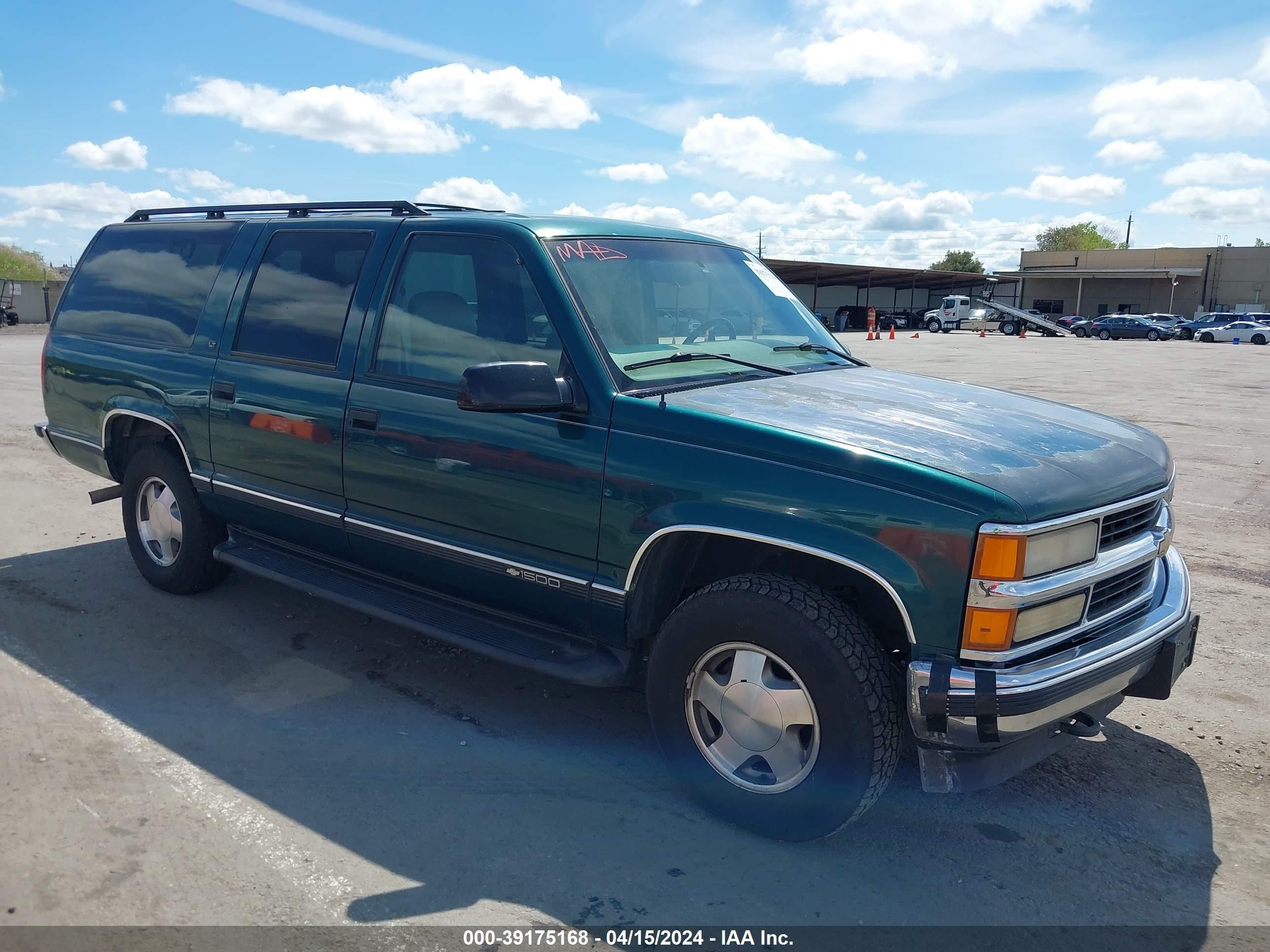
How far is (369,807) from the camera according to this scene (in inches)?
130

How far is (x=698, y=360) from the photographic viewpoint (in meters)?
3.71

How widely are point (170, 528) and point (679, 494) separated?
347cm

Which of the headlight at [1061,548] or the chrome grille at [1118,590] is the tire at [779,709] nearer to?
the headlight at [1061,548]

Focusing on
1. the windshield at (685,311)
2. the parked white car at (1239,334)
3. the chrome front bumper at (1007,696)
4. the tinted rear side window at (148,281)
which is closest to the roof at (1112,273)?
the parked white car at (1239,334)

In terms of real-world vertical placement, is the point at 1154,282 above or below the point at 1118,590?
above

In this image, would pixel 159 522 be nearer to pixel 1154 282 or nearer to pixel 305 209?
pixel 305 209

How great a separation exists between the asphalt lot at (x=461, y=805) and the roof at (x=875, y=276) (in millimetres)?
45891

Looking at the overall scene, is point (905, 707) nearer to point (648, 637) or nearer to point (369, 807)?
point (648, 637)

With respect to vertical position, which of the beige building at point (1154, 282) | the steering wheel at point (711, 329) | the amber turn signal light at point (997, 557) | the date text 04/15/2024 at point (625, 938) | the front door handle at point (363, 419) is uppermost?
the beige building at point (1154, 282)

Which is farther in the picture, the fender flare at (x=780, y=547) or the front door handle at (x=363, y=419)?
the front door handle at (x=363, y=419)

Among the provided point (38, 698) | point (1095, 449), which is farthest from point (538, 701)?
point (1095, 449)

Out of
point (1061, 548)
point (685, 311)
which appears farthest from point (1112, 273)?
point (1061, 548)

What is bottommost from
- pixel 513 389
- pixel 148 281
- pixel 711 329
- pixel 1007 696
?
pixel 1007 696

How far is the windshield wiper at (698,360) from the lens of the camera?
3.51 metres
